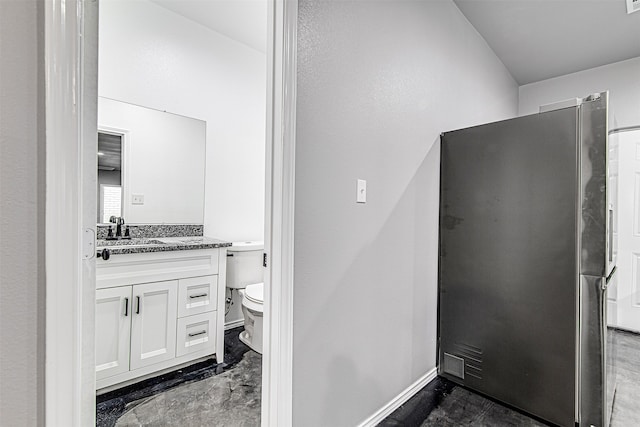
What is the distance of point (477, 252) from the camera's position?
1.93 meters

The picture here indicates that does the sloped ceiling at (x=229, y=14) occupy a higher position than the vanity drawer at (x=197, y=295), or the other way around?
the sloped ceiling at (x=229, y=14)

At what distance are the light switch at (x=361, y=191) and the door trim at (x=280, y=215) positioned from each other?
40 centimetres

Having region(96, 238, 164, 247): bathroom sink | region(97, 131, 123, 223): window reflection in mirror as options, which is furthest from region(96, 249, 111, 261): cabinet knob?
region(97, 131, 123, 223): window reflection in mirror

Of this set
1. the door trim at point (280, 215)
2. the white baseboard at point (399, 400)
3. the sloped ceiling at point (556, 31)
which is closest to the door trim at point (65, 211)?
the door trim at point (280, 215)

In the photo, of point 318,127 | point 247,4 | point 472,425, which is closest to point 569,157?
point 318,127

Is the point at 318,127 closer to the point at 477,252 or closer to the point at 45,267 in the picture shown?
the point at 45,267

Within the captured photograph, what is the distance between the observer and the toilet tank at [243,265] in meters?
2.57

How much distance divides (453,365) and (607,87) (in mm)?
3254

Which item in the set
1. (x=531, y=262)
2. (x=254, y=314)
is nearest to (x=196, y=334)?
(x=254, y=314)

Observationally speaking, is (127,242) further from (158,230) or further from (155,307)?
(155,307)

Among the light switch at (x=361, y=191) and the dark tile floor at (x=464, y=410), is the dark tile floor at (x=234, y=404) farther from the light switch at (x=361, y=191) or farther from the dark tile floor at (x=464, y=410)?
the light switch at (x=361, y=191)

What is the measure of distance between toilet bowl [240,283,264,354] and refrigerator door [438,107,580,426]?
1.24 m

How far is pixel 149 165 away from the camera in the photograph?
7.64ft
